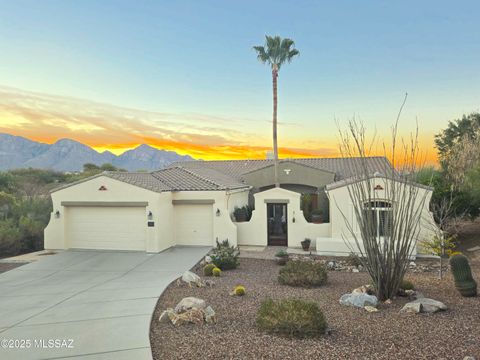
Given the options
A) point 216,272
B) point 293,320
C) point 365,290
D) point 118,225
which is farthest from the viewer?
point 118,225

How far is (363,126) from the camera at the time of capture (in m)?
9.02

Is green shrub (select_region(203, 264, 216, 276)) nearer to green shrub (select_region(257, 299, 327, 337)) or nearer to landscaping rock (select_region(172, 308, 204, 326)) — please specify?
landscaping rock (select_region(172, 308, 204, 326))

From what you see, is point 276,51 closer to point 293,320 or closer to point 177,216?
point 177,216

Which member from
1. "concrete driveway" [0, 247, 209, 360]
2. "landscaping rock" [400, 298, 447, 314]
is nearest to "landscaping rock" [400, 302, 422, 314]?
"landscaping rock" [400, 298, 447, 314]

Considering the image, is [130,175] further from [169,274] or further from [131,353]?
[131,353]

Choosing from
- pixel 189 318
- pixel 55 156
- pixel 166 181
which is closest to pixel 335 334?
pixel 189 318

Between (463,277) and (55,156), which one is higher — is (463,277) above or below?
below

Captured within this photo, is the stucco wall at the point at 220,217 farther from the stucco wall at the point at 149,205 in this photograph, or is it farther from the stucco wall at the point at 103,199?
the stucco wall at the point at 103,199

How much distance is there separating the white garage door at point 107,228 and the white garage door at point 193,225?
2.16 metres

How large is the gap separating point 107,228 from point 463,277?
1539 centimetres

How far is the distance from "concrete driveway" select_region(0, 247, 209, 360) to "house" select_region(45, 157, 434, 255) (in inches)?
58.7

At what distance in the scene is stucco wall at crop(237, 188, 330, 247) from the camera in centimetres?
1777

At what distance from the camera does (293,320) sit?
6.38m

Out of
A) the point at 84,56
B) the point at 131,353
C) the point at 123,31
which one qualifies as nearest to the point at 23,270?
the point at 131,353
